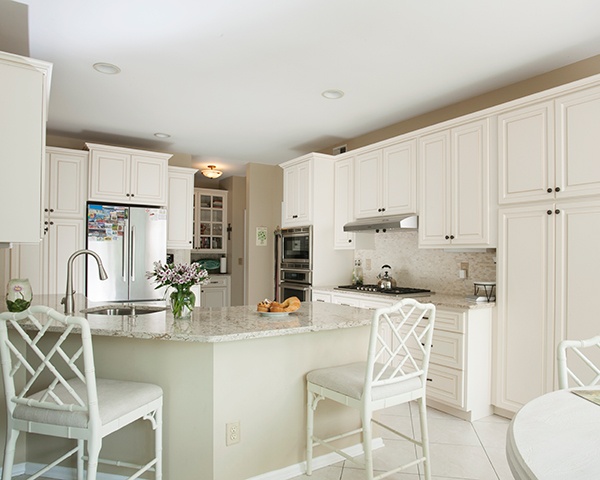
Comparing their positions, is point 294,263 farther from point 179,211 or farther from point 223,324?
point 223,324

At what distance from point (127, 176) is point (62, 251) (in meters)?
1.08

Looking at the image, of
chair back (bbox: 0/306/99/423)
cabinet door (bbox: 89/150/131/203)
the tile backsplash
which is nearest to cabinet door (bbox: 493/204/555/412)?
the tile backsplash

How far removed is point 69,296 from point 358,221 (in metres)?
3.01

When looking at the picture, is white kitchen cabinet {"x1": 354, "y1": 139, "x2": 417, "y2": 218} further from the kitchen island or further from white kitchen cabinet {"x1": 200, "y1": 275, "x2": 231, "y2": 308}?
white kitchen cabinet {"x1": 200, "y1": 275, "x2": 231, "y2": 308}

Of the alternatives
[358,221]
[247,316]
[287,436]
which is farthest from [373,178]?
[287,436]

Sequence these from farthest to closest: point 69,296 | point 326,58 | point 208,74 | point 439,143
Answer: point 439,143 → point 208,74 → point 326,58 → point 69,296

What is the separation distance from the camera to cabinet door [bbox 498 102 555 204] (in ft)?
9.50

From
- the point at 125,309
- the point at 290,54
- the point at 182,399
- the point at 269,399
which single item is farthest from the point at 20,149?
the point at 269,399

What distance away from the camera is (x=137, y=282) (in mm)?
4832

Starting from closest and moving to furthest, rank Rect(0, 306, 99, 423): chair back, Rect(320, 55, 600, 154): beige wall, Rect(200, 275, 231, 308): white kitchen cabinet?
Rect(0, 306, 99, 423): chair back → Rect(320, 55, 600, 154): beige wall → Rect(200, 275, 231, 308): white kitchen cabinet

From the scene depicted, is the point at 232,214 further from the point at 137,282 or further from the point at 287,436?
the point at 287,436

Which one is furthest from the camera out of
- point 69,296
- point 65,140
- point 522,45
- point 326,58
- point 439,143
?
point 65,140

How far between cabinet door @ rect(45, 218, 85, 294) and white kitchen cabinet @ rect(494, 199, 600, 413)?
417 centimetres

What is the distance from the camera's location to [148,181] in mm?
4992
